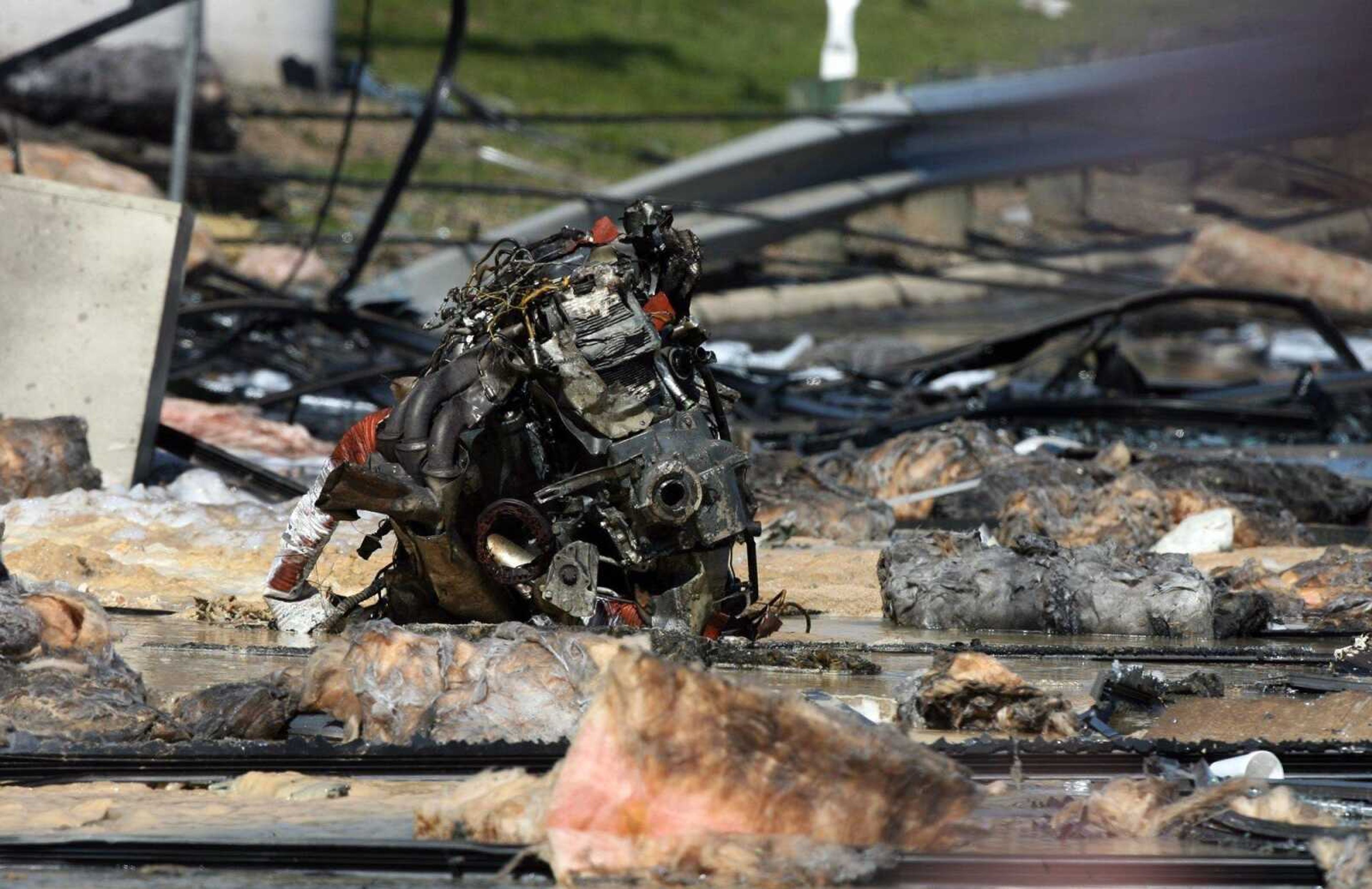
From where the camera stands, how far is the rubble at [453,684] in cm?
439

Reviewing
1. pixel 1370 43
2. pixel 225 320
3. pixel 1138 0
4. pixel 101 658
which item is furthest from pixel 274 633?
pixel 1138 0

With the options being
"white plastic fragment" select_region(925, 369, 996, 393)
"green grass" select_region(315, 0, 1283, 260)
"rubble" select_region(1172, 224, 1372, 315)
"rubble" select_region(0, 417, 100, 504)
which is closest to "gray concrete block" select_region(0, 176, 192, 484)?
"rubble" select_region(0, 417, 100, 504)

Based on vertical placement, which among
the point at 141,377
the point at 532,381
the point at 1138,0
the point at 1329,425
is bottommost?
the point at 532,381

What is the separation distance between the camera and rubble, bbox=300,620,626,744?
4.39m

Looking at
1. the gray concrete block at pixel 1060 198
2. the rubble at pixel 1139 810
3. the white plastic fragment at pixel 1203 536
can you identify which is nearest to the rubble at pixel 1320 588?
the white plastic fragment at pixel 1203 536

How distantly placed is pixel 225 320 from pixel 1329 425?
757cm

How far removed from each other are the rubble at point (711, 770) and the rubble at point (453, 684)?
92 centimetres

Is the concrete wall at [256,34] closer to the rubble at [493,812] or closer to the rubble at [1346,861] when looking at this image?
the rubble at [493,812]

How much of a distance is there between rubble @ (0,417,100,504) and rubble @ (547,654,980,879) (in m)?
4.69

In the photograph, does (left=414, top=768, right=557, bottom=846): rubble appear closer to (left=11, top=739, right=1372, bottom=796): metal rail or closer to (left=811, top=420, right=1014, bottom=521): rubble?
(left=11, top=739, right=1372, bottom=796): metal rail

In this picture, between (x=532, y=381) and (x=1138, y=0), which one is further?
(x=1138, y=0)

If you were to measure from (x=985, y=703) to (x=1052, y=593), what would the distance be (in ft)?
5.46

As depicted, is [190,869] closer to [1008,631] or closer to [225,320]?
[1008,631]

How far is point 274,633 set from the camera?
588 centimetres
